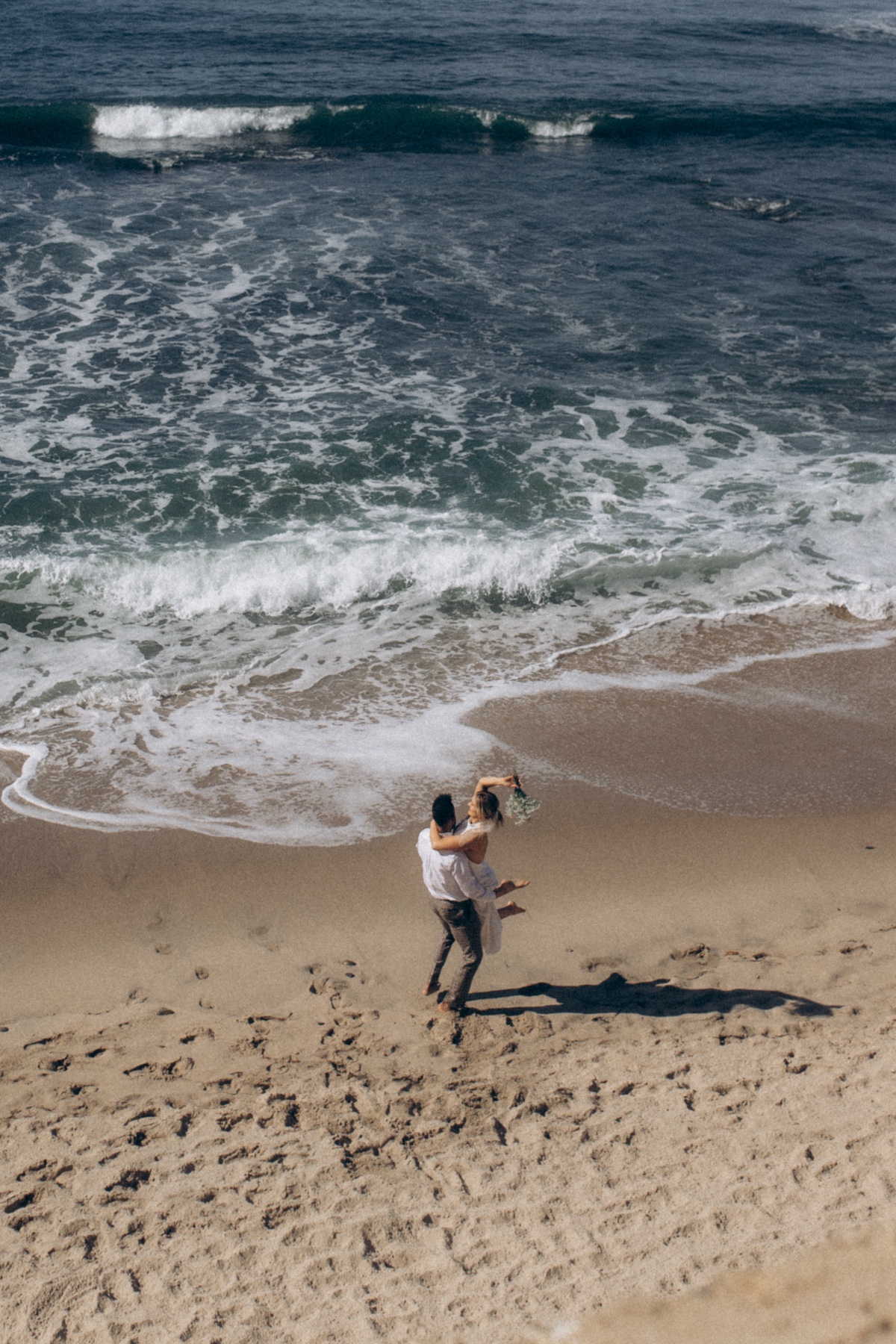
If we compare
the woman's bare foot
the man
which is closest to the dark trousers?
the man

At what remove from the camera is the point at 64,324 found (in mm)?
15055

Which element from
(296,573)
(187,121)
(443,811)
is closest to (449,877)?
(443,811)

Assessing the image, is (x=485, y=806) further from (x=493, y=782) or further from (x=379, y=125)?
(x=379, y=125)

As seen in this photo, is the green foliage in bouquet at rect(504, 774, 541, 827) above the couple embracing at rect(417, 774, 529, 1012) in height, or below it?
above

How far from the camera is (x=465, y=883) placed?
5.24 meters

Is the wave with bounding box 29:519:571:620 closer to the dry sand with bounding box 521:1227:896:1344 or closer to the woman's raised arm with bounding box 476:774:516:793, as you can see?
the woman's raised arm with bounding box 476:774:516:793

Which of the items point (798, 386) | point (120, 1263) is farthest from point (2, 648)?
point (798, 386)

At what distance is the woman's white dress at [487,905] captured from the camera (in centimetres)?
520

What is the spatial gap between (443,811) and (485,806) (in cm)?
24

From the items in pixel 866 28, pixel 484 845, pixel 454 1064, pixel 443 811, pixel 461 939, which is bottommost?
Result: pixel 454 1064

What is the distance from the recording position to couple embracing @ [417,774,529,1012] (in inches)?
204

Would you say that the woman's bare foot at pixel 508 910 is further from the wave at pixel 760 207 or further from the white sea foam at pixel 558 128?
the white sea foam at pixel 558 128

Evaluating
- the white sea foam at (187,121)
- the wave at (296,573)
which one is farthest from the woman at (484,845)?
the white sea foam at (187,121)

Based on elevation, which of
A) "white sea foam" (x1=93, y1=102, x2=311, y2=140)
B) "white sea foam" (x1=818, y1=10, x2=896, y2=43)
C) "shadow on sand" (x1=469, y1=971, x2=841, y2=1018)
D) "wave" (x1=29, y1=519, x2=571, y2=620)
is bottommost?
"shadow on sand" (x1=469, y1=971, x2=841, y2=1018)
